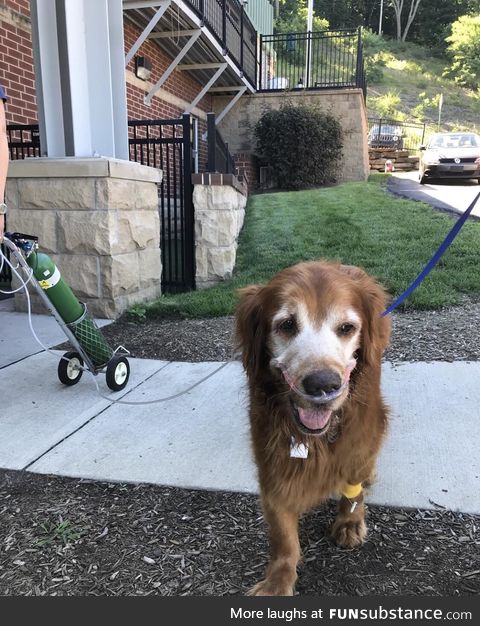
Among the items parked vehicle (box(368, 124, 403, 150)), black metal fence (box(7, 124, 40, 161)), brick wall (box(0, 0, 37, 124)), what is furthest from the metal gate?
parked vehicle (box(368, 124, 403, 150))

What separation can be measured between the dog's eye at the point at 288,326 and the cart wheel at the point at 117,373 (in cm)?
210

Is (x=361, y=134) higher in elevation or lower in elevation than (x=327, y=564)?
higher

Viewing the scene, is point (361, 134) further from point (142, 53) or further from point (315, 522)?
point (315, 522)

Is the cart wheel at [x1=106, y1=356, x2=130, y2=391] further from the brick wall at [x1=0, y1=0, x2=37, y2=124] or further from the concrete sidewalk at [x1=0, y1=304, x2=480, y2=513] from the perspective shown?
the brick wall at [x1=0, y1=0, x2=37, y2=124]

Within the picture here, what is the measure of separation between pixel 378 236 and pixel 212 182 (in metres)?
2.94

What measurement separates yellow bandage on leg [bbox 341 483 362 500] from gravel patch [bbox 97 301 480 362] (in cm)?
218

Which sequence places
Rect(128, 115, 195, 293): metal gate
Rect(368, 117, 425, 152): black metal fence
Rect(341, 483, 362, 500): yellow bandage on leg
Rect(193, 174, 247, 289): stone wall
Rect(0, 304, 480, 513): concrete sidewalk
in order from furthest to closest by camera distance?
1. Rect(368, 117, 425, 152): black metal fence
2. Rect(193, 174, 247, 289): stone wall
3. Rect(128, 115, 195, 293): metal gate
4. Rect(0, 304, 480, 513): concrete sidewalk
5. Rect(341, 483, 362, 500): yellow bandage on leg

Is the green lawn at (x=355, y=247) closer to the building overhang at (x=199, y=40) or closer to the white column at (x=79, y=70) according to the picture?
the white column at (x=79, y=70)

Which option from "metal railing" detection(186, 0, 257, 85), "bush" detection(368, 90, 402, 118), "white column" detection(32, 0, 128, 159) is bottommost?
"white column" detection(32, 0, 128, 159)

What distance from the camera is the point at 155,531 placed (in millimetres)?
2342

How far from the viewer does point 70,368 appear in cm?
391

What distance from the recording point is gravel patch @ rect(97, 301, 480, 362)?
4.32 metres

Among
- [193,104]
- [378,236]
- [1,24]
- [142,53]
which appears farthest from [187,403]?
[193,104]

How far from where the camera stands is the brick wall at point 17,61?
7.18 m
